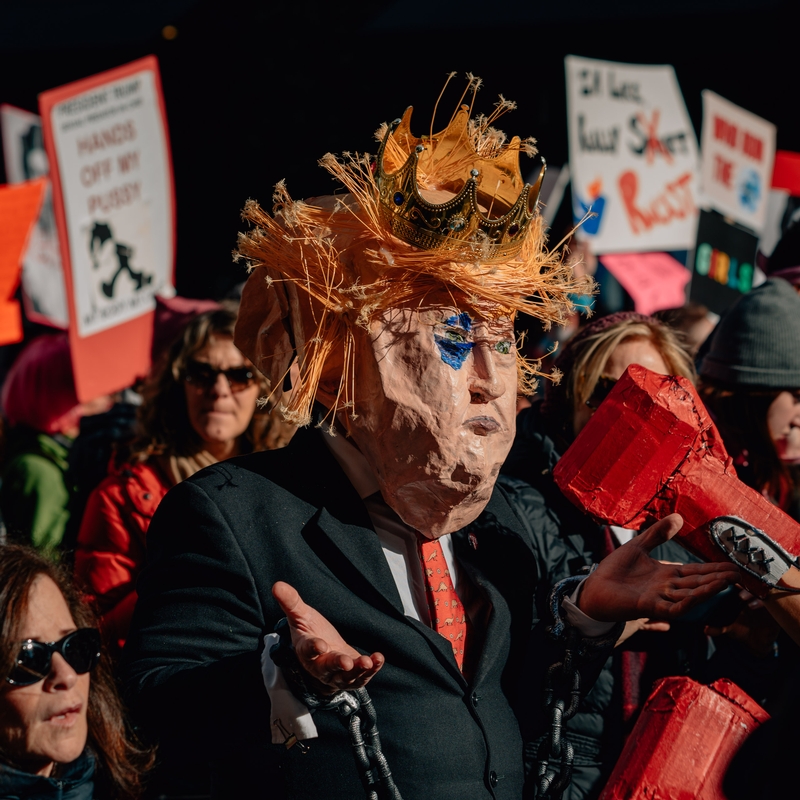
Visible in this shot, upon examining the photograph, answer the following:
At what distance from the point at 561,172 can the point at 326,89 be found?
1.73m

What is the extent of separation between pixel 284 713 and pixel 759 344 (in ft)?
6.44

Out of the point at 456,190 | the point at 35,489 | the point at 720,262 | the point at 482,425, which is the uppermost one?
the point at 456,190

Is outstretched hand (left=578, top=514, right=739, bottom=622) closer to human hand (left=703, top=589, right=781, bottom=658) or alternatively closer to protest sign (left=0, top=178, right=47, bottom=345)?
human hand (left=703, top=589, right=781, bottom=658)

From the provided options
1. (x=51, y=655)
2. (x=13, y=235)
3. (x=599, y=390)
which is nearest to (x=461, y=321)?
(x=599, y=390)

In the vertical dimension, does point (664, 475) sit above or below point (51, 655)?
above

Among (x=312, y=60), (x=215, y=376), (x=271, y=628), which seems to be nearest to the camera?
(x=271, y=628)

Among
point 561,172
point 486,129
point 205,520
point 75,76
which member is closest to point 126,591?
point 205,520

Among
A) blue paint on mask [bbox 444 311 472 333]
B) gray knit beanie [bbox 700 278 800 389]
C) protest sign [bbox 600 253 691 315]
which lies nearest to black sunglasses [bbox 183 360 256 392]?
gray knit beanie [bbox 700 278 800 389]

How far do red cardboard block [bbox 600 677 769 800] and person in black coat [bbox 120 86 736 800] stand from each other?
0.21m

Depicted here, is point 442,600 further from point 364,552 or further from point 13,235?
point 13,235

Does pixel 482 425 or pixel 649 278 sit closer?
pixel 482 425

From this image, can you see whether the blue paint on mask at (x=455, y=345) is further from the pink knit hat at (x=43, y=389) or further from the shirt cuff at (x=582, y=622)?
the pink knit hat at (x=43, y=389)

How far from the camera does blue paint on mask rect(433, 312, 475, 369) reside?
6.59 ft

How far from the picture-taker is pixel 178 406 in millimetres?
3582
